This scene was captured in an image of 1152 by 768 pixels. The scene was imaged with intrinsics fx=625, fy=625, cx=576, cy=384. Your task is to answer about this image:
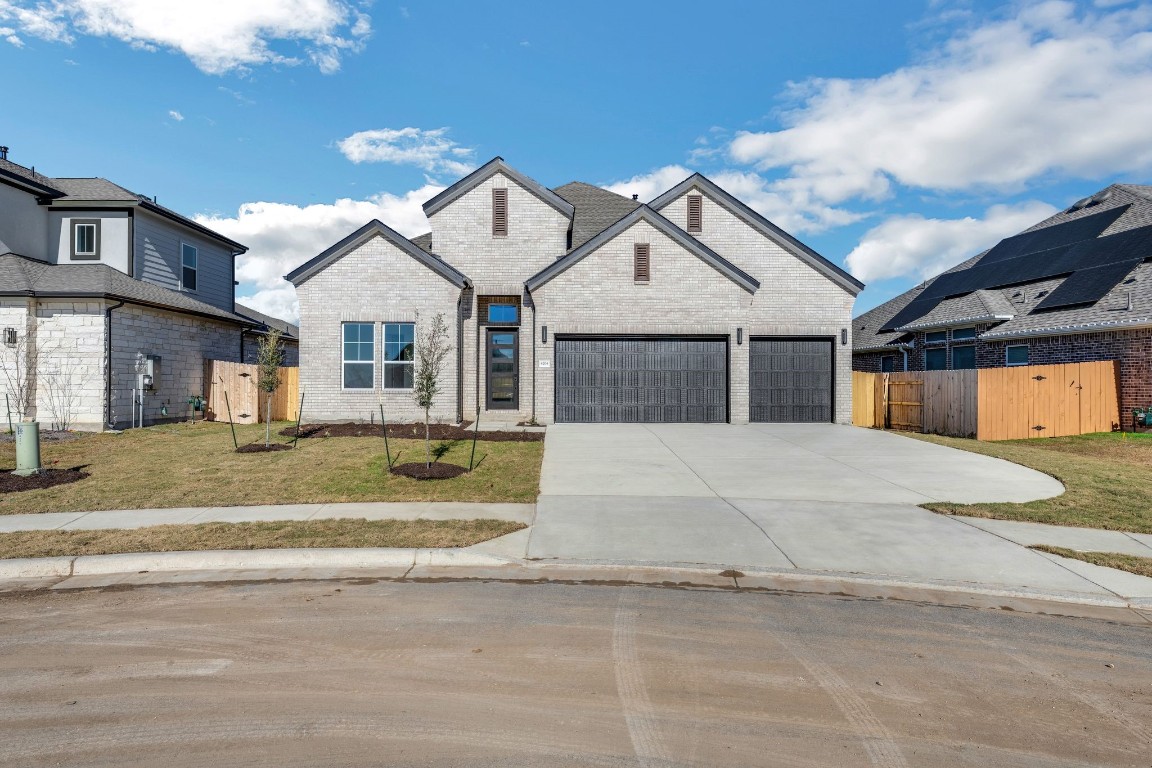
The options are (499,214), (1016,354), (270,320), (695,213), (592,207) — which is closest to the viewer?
(499,214)

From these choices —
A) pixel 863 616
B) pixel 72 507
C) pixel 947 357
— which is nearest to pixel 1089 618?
pixel 863 616

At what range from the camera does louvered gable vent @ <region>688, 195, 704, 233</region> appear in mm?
21031

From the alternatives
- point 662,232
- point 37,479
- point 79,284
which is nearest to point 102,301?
point 79,284

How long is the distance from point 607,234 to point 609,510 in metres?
12.2

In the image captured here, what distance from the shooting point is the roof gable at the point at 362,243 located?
720 inches

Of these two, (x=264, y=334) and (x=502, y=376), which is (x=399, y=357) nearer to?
(x=502, y=376)

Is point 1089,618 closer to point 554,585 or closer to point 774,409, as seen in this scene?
point 554,585

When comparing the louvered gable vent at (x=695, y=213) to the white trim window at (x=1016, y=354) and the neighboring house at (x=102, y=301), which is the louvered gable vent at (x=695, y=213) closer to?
the white trim window at (x=1016, y=354)

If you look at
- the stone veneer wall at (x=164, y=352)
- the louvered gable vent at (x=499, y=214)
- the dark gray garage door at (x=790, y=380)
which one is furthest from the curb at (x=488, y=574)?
the louvered gable vent at (x=499, y=214)

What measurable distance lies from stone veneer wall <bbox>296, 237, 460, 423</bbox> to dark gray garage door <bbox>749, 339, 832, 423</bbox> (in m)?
9.46

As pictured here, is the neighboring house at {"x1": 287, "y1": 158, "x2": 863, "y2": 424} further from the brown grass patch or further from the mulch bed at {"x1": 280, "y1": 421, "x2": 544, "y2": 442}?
the brown grass patch

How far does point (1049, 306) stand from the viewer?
2156cm

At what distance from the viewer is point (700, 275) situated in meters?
19.0

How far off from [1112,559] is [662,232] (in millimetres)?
14297
